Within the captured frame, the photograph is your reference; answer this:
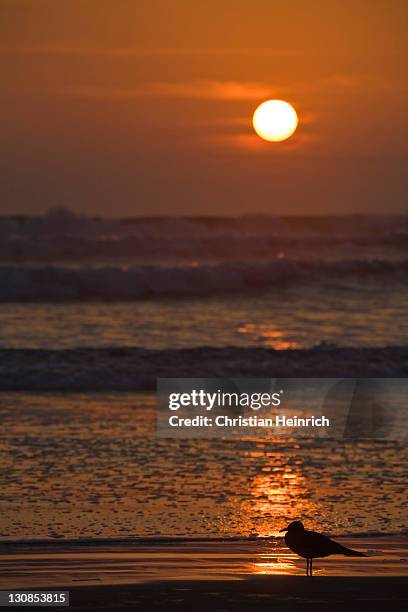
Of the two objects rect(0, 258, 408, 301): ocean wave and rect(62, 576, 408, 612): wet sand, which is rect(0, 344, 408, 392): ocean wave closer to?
rect(62, 576, 408, 612): wet sand

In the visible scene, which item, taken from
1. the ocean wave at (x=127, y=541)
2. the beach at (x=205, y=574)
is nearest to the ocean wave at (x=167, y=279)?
the ocean wave at (x=127, y=541)

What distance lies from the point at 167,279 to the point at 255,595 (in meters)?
25.7

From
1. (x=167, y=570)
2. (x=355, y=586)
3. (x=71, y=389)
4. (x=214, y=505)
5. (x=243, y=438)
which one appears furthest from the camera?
(x=71, y=389)

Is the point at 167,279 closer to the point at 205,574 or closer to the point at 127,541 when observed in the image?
the point at 127,541

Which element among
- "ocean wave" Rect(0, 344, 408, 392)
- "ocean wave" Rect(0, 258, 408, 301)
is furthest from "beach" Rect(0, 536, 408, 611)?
"ocean wave" Rect(0, 258, 408, 301)

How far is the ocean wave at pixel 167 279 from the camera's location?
29.7 meters

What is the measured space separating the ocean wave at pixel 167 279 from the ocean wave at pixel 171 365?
33.1 ft

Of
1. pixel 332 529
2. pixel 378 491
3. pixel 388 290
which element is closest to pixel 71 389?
pixel 378 491

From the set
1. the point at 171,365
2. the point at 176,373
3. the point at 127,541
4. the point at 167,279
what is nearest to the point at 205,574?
the point at 127,541

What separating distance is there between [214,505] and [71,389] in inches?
286

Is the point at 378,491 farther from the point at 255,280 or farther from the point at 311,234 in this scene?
the point at 311,234

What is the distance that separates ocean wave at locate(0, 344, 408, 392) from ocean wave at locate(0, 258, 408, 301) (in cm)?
1009

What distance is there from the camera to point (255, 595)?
6.09m

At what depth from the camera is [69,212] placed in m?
46.0
